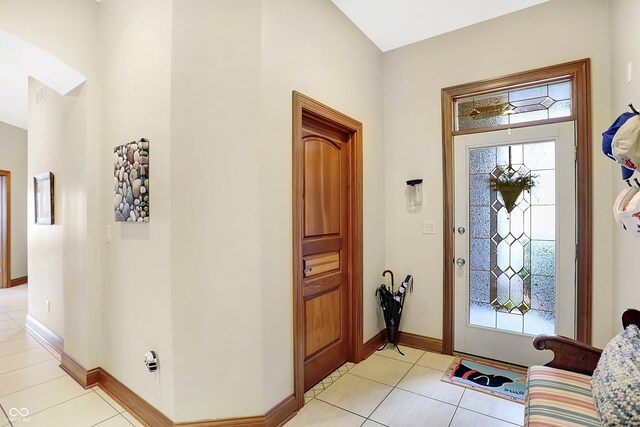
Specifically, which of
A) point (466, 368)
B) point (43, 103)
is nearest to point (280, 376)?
point (466, 368)

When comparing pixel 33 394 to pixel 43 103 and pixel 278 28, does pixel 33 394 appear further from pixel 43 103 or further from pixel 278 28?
pixel 278 28

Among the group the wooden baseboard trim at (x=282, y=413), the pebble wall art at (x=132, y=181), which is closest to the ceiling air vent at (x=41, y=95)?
the pebble wall art at (x=132, y=181)

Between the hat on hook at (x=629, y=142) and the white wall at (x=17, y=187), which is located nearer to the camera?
the hat on hook at (x=629, y=142)

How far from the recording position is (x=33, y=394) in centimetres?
236

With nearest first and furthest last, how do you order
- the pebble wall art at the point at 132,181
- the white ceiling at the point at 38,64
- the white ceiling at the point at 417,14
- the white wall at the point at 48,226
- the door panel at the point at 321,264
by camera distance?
the pebble wall art at the point at 132,181
the white ceiling at the point at 38,64
the door panel at the point at 321,264
the white ceiling at the point at 417,14
the white wall at the point at 48,226

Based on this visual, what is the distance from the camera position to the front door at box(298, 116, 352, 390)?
246 centimetres

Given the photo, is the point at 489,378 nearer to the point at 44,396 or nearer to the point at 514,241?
the point at 514,241

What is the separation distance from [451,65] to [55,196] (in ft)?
12.8

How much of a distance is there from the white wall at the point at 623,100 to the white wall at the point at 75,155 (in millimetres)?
3662

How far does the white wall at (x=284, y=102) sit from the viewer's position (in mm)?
1971

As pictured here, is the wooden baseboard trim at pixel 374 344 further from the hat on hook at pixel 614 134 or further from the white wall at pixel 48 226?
the white wall at pixel 48 226

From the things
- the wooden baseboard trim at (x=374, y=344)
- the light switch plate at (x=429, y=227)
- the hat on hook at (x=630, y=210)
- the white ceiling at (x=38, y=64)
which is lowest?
the wooden baseboard trim at (x=374, y=344)

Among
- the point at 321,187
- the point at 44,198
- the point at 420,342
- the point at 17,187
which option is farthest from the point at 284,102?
the point at 17,187

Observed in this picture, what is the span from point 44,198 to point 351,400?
3377 mm
